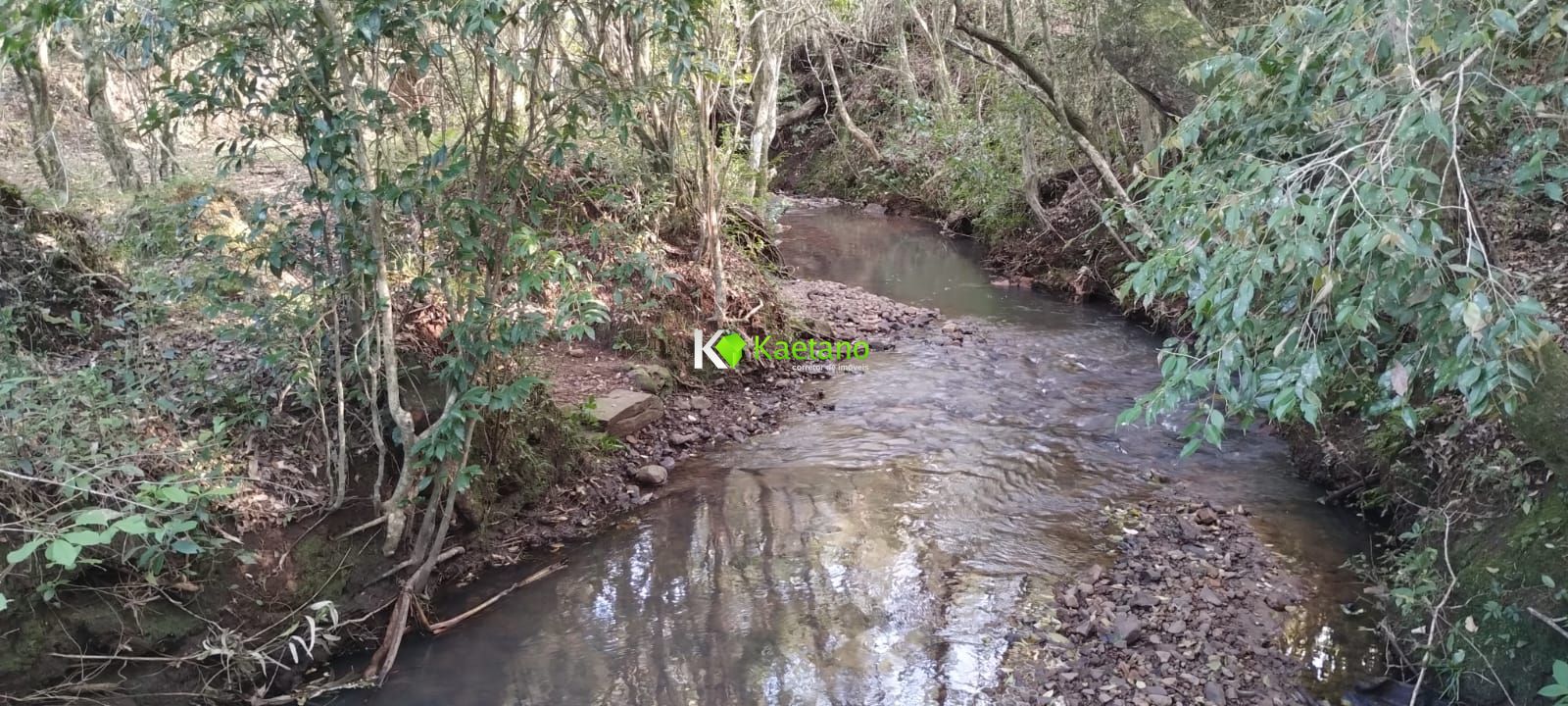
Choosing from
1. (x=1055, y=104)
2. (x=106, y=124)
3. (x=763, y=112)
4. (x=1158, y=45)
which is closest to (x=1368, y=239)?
(x=1158, y=45)

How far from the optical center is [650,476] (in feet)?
20.6

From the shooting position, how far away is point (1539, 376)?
10.5ft

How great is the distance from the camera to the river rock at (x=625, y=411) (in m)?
6.54

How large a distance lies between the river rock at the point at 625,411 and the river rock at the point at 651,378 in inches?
6.8

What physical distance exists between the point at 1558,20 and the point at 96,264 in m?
7.39

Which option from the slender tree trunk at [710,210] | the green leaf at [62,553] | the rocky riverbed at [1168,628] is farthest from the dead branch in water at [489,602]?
the slender tree trunk at [710,210]

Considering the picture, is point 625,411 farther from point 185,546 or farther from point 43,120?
point 43,120

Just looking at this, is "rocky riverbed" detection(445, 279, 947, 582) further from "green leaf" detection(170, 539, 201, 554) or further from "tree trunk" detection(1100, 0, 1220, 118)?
"tree trunk" detection(1100, 0, 1220, 118)

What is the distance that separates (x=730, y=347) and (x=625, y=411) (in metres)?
1.70

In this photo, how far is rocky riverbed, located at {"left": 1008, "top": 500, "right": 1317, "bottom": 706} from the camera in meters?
4.09

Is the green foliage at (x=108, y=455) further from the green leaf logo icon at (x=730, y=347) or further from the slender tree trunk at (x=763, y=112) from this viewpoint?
the slender tree trunk at (x=763, y=112)

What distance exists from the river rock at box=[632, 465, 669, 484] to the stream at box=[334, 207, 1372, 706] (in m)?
0.11

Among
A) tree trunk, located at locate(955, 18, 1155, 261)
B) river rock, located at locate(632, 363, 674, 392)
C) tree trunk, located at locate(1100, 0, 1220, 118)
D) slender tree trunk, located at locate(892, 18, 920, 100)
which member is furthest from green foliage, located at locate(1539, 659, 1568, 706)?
slender tree trunk, located at locate(892, 18, 920, 100)

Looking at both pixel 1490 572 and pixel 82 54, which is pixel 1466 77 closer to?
pixel 1490 572
